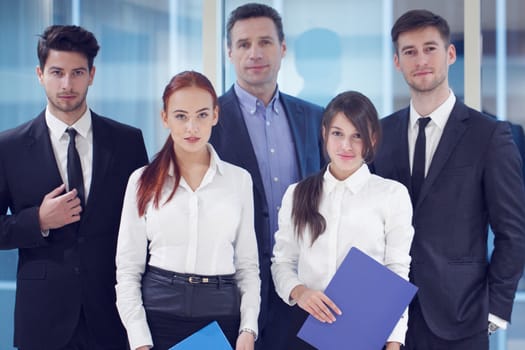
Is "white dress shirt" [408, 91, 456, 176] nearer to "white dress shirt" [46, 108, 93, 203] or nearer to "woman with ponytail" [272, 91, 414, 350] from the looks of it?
"woman with ponytail" [272, 91, 414, 350]

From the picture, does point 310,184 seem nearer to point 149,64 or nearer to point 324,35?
point 324,35

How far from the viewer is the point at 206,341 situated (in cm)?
176

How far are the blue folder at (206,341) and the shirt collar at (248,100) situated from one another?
3.55ft

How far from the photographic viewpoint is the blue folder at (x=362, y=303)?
5.77 ft

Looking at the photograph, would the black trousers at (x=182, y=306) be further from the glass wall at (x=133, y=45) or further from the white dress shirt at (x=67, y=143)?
the glass wall at (x=133, y=45)

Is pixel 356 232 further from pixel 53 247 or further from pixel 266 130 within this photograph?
pixel 53 247

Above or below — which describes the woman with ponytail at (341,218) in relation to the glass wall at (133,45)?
below

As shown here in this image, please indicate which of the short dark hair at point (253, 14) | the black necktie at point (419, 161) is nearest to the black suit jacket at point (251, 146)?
the short dark hair at point (253, 14)

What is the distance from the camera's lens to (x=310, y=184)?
2008mm

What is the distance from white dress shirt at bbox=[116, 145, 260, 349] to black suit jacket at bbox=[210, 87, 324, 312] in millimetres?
384

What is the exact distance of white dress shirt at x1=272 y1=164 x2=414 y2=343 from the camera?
1889mm

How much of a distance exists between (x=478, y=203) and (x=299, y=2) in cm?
181

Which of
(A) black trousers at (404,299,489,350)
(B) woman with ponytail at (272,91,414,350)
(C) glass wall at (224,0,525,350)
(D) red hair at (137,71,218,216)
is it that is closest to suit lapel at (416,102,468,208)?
(B) woman with ponytail at (272,91,414,350)

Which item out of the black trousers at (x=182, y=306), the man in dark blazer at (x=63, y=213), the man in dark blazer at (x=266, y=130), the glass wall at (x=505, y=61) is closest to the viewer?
the black trousers at (x=182, y=306)
